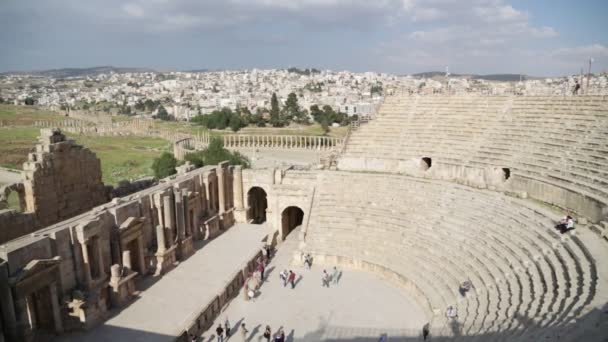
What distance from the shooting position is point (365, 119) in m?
29.5

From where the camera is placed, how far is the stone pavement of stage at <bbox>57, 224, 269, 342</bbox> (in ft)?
47.1

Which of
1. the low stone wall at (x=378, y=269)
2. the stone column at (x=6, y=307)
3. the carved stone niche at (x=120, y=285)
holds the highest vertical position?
the stone column at (x=6, y=307)

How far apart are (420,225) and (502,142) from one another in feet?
20.9

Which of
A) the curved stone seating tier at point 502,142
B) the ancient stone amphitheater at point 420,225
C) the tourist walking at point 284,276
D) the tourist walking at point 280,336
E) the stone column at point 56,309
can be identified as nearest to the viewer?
the ancient stone amphitheater at point 420,225

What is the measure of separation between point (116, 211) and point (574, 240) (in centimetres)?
1559

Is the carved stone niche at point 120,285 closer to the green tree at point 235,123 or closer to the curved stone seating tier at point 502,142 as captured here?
the curved stone seating tier at point 502,142

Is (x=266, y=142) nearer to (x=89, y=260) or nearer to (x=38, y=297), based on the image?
(x=89, y=260)

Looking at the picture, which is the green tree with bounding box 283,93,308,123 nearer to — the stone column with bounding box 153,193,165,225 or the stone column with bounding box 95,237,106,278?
the stone column with bounding box 153,193,165,225

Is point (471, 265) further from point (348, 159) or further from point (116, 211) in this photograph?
point (116, 211)

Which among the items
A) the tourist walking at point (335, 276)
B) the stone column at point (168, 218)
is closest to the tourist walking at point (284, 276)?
the tourist walking at point (335, 276)

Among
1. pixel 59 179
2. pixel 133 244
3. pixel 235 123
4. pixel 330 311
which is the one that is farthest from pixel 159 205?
pixel 235 123

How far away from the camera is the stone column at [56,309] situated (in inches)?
536

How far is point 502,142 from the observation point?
887 inches

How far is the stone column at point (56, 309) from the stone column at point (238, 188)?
13.7 metres
